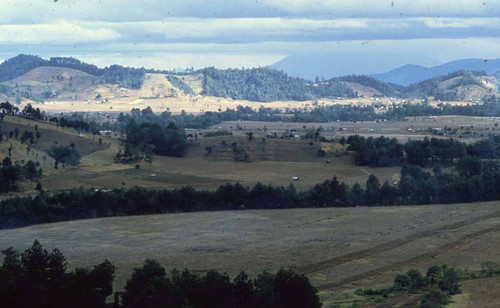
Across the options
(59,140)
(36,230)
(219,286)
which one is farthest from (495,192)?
(59,140)

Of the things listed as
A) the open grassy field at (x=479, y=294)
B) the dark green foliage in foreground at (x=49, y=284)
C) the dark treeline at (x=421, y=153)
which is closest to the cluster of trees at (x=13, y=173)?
the dark treeline at (x=421, y=153)

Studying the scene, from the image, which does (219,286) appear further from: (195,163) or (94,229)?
(195,163)

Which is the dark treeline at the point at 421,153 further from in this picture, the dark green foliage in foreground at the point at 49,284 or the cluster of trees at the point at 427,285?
the dark green foliage in foreground at the point at 49,284

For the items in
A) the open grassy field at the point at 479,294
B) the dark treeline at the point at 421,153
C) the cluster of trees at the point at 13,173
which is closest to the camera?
the open grassy field at the point at 479,294

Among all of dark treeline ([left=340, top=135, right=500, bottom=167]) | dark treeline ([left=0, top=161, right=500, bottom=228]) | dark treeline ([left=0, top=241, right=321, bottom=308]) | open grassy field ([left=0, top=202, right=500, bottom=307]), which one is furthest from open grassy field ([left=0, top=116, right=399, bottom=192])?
dark treeline ([left=0, top=241, right=321, bottom=308])

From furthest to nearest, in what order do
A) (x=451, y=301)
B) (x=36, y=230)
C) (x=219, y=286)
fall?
(x=36, y=230)
(x=451, y=301)
(x=219, y=286)

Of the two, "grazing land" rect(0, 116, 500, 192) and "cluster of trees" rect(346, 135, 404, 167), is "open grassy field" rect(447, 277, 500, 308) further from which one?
"cluster of trees" rect(346, 135, 404, 167)
